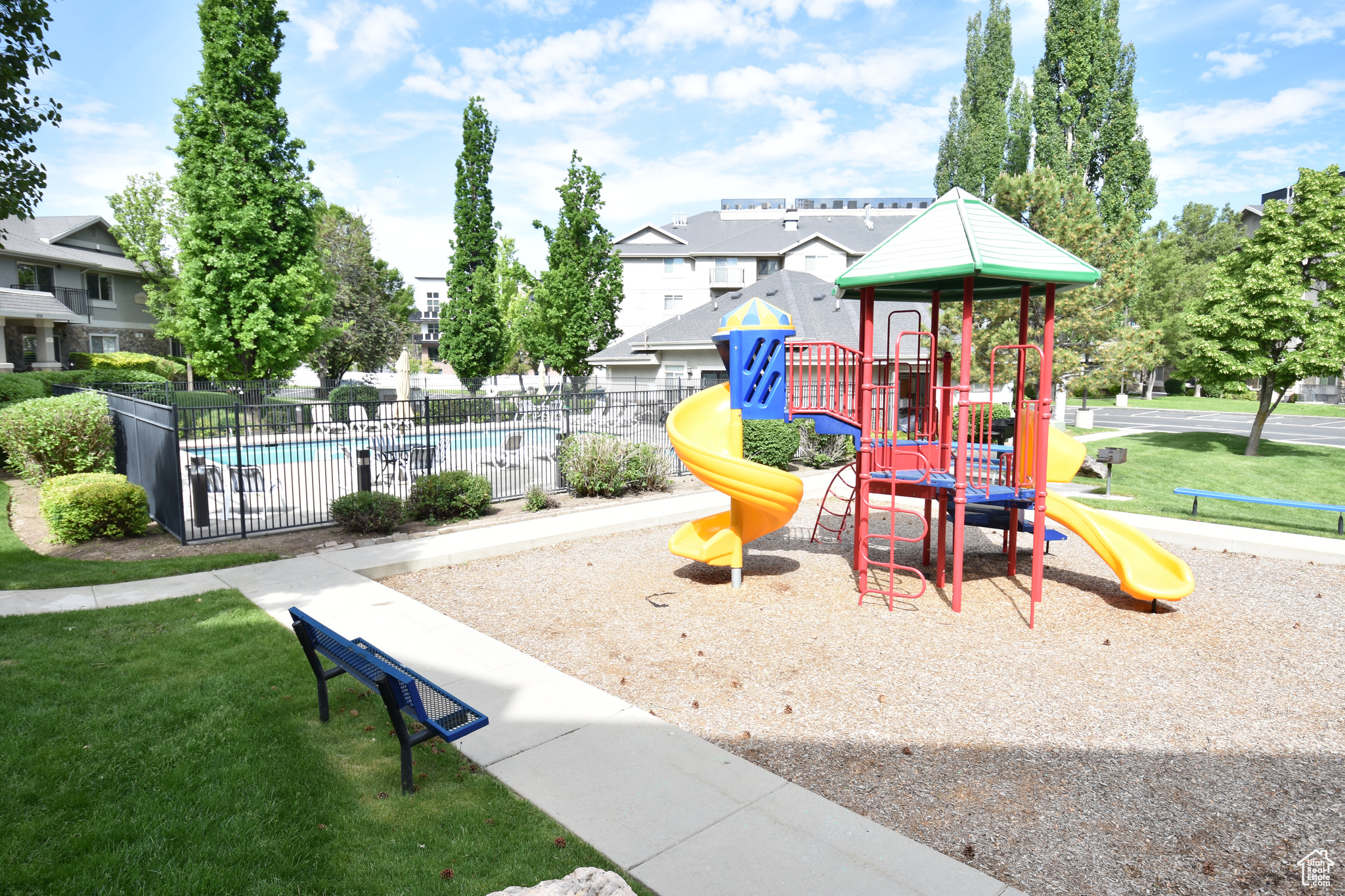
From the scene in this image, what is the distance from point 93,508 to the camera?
1077cm

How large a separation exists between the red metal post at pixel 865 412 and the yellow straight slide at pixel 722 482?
83cm

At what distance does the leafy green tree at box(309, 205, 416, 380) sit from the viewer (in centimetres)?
4016

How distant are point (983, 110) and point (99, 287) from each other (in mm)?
53729

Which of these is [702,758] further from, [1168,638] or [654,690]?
[1168,638]

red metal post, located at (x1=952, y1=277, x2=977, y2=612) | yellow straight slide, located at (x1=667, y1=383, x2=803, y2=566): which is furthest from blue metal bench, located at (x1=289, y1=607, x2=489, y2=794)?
red metal post, located at (x1=952, y1=277, x2=977, y2=612)

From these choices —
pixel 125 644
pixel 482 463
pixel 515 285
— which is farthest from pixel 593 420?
pixel 515 285

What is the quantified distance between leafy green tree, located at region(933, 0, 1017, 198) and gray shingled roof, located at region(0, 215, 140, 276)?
155ft

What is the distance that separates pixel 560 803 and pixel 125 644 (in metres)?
4.91

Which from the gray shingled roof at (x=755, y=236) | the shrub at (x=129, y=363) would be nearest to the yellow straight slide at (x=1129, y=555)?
the shrub at (x=129, y=363)

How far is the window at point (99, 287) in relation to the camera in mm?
36625

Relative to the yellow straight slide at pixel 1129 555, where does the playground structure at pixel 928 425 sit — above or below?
above

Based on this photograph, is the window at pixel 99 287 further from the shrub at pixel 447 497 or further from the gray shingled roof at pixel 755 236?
the shrub at pixel 447 497

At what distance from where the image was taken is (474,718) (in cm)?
457

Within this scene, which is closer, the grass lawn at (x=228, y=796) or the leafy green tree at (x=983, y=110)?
the grass lawn at (x=228, y=796)
